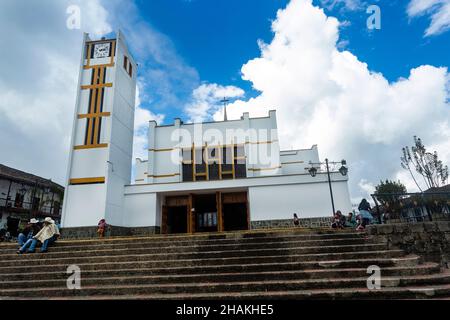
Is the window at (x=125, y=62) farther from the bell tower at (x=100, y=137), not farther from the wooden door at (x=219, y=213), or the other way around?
the wooden door at (x=219, y=213)

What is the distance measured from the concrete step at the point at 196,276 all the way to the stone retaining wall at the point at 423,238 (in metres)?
0.86

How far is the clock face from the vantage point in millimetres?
17531

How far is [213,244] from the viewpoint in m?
7.89

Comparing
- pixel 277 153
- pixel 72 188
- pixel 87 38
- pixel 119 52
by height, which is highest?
pixel 87 38

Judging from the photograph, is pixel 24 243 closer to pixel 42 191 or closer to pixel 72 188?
pixel 72 188

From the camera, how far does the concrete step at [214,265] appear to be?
620 centimetres

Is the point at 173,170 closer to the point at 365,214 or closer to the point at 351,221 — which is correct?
the point at 351,221

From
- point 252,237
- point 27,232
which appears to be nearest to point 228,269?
point 252,237

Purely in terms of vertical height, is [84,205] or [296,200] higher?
[84,205]

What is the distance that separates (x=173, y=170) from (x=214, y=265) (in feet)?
41.8
